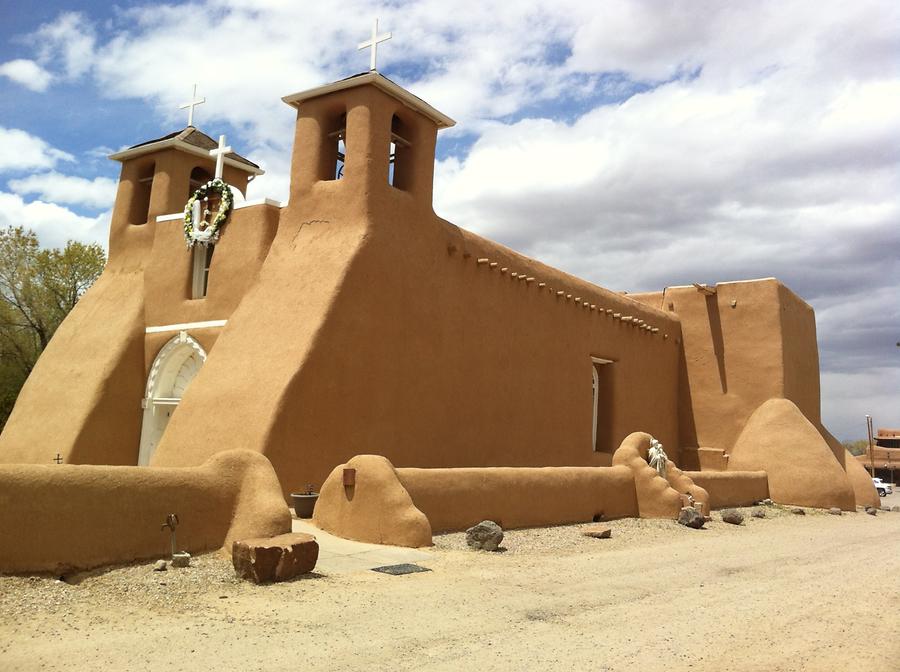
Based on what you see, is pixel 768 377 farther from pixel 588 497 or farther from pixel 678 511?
pixel 588 497

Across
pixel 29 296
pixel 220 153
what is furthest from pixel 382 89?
pixel 29 296

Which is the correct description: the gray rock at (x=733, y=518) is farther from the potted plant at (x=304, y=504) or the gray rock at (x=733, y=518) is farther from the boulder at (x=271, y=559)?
the boulder at (x=271, y=559)

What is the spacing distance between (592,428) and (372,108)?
9228 mm

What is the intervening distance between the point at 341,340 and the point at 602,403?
30.4 ft

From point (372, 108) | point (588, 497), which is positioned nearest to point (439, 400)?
point (588, 497)

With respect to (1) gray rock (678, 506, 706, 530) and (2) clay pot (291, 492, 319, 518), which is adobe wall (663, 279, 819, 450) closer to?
(1) gray rock (678, 506, 706, 530)

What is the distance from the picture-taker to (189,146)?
16891 mm

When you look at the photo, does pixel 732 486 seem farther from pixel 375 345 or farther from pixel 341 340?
pixel 341 340

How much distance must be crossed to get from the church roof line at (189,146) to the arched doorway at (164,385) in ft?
14.9

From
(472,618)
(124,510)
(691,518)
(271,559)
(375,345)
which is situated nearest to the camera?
(472,618)

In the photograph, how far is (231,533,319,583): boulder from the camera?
698cm

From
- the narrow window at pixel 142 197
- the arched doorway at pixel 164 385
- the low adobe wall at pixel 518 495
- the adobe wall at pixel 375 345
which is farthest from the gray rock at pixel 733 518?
the narrow window at pixel 142 197

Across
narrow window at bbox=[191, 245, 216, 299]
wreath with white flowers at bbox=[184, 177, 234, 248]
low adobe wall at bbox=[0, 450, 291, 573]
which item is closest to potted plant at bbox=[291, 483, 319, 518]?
low adobe wall at bbox=[0, 450, 291, 573]

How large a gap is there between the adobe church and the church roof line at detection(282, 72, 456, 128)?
4 cm
